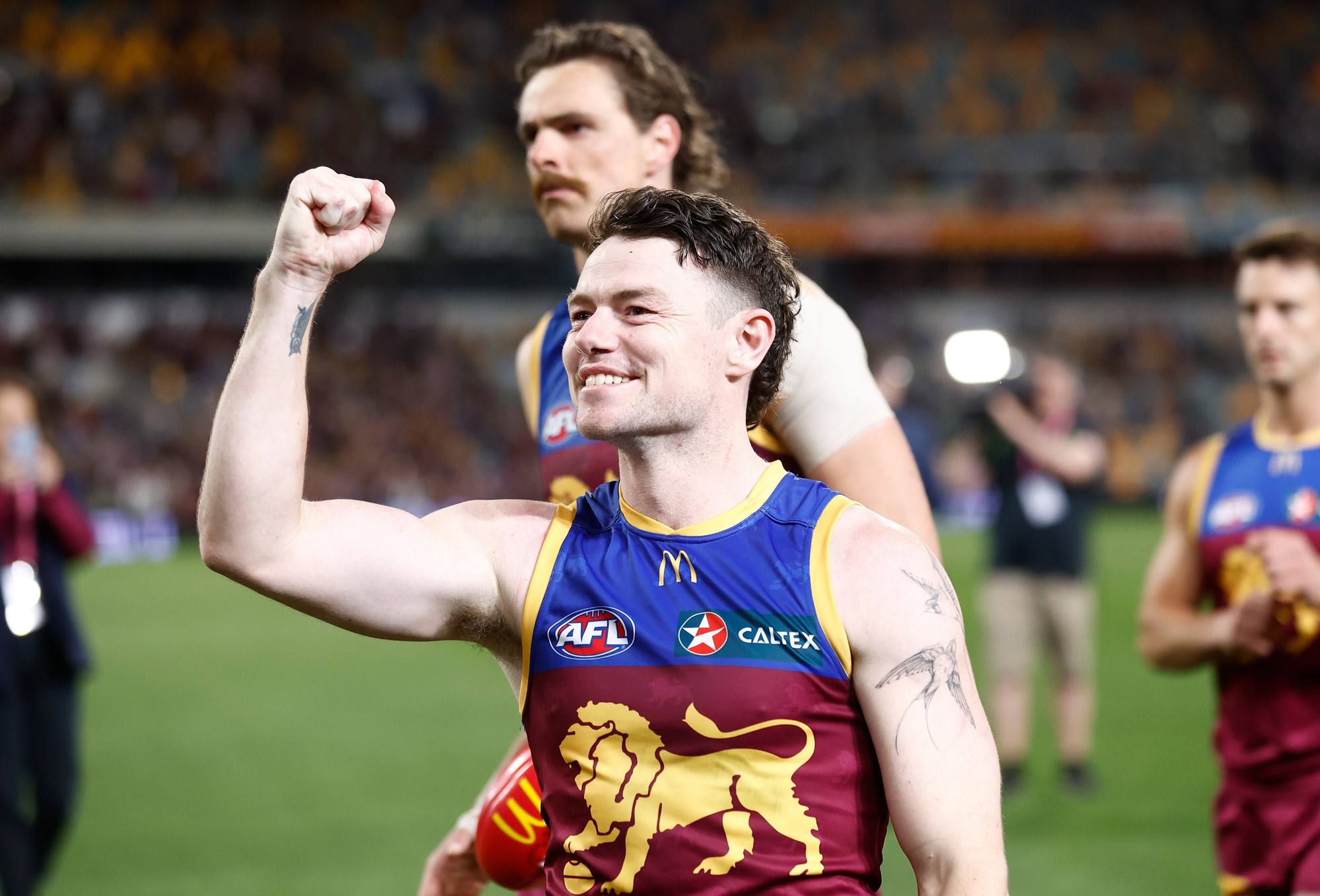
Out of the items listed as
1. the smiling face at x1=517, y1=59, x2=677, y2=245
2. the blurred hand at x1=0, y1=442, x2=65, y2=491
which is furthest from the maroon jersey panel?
the blurred hand at x1=0, y1=442, x2=65, y2=491

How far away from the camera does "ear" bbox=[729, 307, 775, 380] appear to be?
251 cm

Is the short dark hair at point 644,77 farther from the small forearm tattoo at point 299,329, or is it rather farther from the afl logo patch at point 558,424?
the small forearm tattoo at point 299,329

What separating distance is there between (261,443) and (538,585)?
0.56 m

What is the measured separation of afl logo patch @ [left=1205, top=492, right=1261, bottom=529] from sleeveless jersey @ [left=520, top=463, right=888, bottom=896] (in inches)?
82.9

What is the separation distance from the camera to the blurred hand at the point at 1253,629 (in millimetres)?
3657

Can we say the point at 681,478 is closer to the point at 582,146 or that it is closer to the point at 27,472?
the point at 582,146

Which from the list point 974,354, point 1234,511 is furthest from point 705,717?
point 974,354

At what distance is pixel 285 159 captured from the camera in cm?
2677

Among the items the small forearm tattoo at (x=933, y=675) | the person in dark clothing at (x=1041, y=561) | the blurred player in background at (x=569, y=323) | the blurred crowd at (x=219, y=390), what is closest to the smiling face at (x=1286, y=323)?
the blurred player in background at (x=569, y=323)

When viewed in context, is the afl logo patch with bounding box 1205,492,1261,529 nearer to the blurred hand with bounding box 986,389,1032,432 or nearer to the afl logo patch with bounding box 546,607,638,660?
the afl logo patch with bounding box 546,607,638,660

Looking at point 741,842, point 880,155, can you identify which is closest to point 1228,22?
point 880,155

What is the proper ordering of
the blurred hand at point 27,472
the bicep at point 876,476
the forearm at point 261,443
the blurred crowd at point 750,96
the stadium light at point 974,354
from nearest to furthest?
1. the forearm at point 261,443
2. the bicep at point 876,476
3. the blurred hand at point 27,472
4. the blurred crowd at point 750,96
5. the stadium light at point 974,354

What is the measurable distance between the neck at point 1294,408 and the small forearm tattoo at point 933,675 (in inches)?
88.8

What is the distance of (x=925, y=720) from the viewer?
7.34 feet
